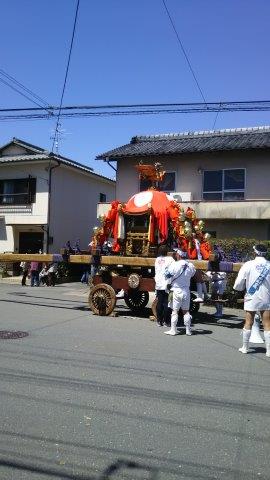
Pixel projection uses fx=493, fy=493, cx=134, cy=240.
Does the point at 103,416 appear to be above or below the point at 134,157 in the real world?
below

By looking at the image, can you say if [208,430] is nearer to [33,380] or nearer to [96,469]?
[96,469]

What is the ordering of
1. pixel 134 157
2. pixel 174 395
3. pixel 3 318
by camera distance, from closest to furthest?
1. pixel 174 395
2. pixel 3 318
3. pixel 134 157

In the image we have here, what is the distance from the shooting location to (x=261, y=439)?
464cm

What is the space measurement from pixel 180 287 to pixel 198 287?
77.8 inches

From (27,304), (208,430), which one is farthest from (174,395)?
(27,304)

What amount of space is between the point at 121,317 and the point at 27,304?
129 inches

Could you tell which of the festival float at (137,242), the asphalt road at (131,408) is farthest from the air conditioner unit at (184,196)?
the asphalt road at (131,408)

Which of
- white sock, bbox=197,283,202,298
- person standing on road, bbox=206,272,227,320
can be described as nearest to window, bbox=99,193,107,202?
person standing on road, bbox=206,272,227,320

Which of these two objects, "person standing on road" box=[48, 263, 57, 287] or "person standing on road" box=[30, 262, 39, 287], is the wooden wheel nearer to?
"person standing on road" box=[30, 262, 39, 287]

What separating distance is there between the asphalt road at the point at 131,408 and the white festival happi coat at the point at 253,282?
33.6 inches

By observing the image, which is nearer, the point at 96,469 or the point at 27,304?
the point at 96,469

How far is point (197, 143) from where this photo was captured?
23.2 meters

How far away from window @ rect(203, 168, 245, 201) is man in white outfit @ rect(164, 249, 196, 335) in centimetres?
1205

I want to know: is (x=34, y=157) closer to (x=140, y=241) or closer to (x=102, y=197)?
(x=102, y=197)
